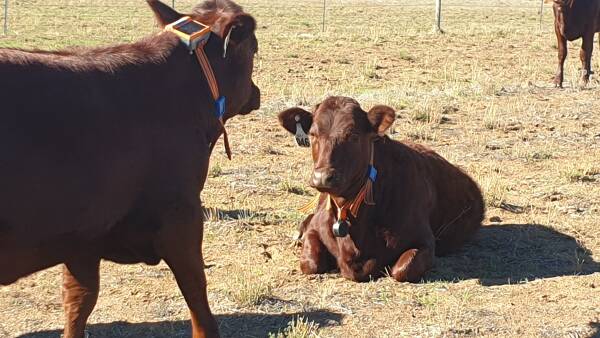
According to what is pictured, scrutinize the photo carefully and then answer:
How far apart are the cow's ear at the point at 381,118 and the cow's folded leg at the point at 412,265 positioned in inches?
32.9

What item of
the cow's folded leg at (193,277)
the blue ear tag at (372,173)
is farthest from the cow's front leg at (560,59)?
the cow's folded leg at (193,277)

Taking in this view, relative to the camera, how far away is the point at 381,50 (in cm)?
2025

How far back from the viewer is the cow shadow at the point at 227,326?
207 inches

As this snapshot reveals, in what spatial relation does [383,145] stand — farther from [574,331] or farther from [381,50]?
[381,50]

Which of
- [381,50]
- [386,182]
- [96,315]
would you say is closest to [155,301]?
[96,315]

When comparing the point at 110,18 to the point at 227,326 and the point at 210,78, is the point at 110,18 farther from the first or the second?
the point at 210,78

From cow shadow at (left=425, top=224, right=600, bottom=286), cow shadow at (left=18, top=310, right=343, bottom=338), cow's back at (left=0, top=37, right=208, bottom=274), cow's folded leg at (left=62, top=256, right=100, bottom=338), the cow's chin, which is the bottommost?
cow shadow at (left=425, top=224, right=600, bottom=286)

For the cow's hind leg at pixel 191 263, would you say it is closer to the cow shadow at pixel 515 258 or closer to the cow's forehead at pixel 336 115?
the cow's forehead at pixel 336 115

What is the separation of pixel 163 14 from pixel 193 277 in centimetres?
147

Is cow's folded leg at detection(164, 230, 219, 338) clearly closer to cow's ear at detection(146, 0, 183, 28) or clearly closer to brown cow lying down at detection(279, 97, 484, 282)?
cow's ear at detection(146, 0, 183, 28)

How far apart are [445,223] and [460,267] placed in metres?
0.47

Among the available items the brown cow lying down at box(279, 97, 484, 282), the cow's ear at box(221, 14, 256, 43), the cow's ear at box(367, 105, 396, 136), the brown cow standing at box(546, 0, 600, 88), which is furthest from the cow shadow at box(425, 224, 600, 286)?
the brown cow standing at box(546, 0, 600, 88)

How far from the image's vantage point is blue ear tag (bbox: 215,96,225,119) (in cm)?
467

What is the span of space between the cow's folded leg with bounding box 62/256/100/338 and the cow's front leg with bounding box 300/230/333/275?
75.5 inches
